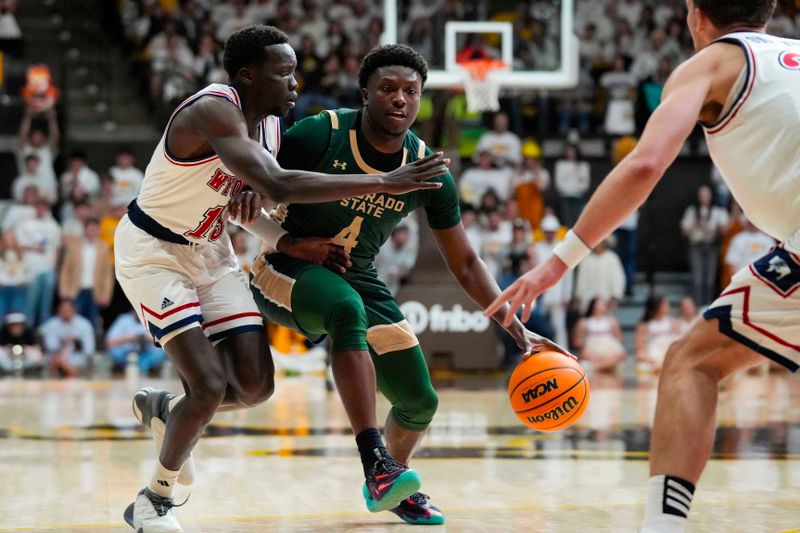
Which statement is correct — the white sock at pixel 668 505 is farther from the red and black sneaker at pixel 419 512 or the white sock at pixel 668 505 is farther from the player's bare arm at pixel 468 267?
the player's bare arm at pixel 468 267

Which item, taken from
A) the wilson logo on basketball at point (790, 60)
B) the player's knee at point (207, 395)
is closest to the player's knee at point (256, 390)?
the player's knee at point (207, 395)

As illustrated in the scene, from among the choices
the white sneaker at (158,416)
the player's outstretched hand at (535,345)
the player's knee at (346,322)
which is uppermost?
the player's knee at (346,322)

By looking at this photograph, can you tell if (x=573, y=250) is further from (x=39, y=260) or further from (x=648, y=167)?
(x=39, y=260)

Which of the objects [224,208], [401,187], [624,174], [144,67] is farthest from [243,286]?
[144,67]

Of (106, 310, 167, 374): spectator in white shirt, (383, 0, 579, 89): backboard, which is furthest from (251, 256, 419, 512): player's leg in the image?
(106, 310, 167, 374): spectator in white shirt

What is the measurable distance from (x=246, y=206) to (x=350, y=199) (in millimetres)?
558

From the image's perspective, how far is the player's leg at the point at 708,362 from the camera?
11.2 feet

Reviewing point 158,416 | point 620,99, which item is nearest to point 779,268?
point 158,416

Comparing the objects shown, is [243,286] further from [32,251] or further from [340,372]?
[32,251]

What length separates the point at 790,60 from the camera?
354 cm

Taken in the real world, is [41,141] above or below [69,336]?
above

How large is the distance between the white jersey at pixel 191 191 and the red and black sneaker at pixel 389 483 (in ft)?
4.09

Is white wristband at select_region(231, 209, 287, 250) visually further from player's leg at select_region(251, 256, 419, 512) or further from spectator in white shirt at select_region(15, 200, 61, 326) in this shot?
spectator in white shirt at select_region(15, 200, 61, 326)

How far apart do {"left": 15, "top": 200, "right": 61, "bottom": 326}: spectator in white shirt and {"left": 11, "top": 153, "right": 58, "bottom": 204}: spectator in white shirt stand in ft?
3.07
